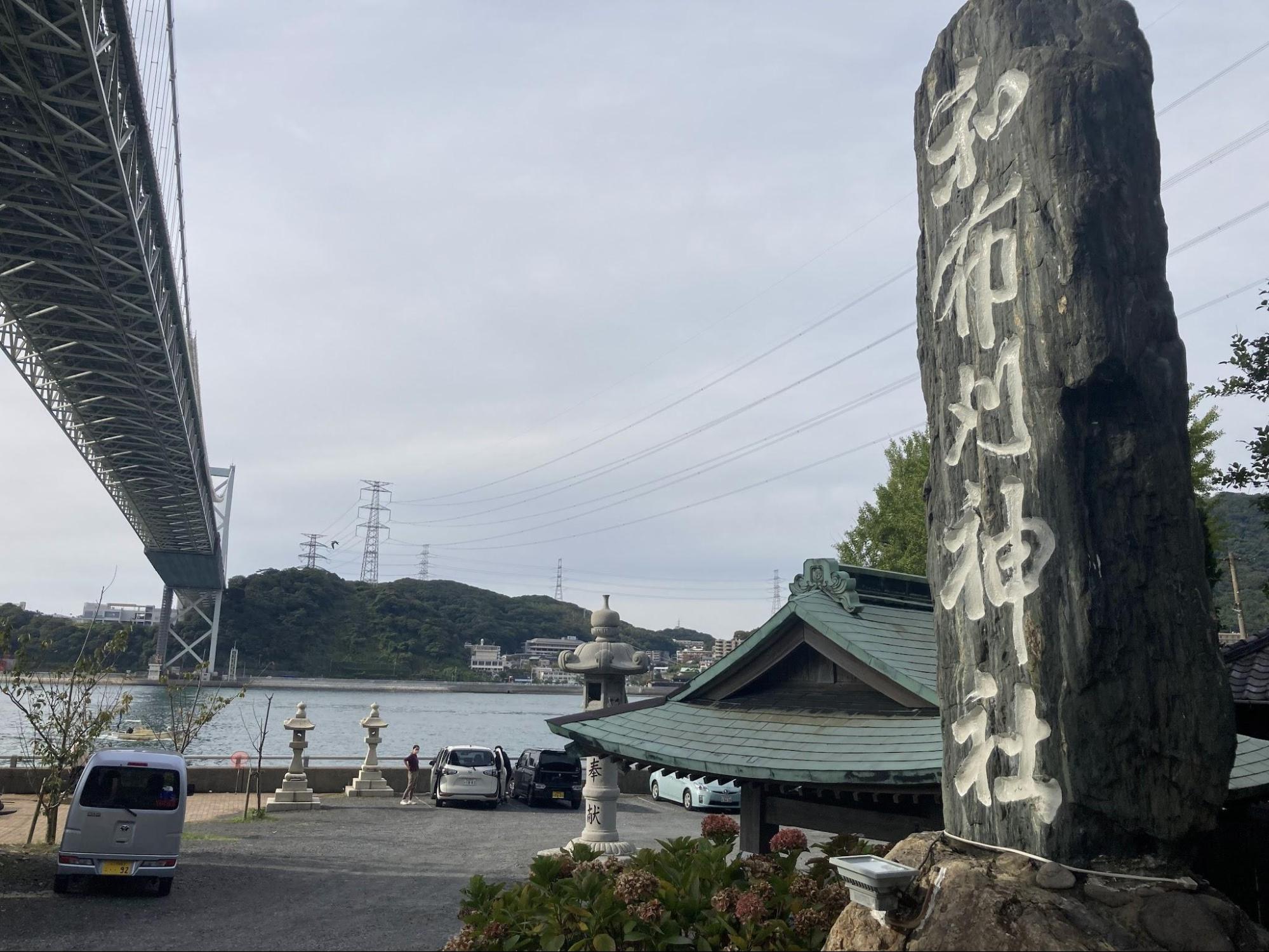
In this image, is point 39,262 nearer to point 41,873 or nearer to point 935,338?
point 41,873

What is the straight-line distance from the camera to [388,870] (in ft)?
45.0

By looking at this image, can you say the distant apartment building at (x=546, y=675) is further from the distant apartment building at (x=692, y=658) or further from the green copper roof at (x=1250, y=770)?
the green copper roof at (x=1250, y=770)

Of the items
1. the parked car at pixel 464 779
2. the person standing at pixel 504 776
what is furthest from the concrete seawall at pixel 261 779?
the person standing at pixel 504 776

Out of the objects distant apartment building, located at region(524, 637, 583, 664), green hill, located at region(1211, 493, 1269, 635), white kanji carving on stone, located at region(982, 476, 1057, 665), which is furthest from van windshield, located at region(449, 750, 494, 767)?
distant apartment building, located at region(524, 637, 583, 664)

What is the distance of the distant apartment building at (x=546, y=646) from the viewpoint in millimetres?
107750

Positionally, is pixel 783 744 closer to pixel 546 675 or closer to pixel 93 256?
pixel 93 256

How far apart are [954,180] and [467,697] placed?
9530cm

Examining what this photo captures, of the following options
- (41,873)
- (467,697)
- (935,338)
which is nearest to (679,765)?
(935,338)

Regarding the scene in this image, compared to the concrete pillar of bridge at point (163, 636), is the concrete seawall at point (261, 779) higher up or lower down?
lower down

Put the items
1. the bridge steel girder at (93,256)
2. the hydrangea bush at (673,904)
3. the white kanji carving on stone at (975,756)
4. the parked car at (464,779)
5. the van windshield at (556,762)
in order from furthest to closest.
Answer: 1. the van windshield at (556,762)
2. the parked car at (464,779)
3. the bridge steel girder at (93,256)
4. the hydrangea bush at (673,904)
5. the white kanji carving on stone at (975,756)

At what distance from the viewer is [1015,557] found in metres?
4.60

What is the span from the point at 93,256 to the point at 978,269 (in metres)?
28.4

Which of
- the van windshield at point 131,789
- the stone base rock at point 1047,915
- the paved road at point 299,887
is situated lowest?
the paved road at point 299,887

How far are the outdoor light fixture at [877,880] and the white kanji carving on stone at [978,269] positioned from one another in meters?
2.61
